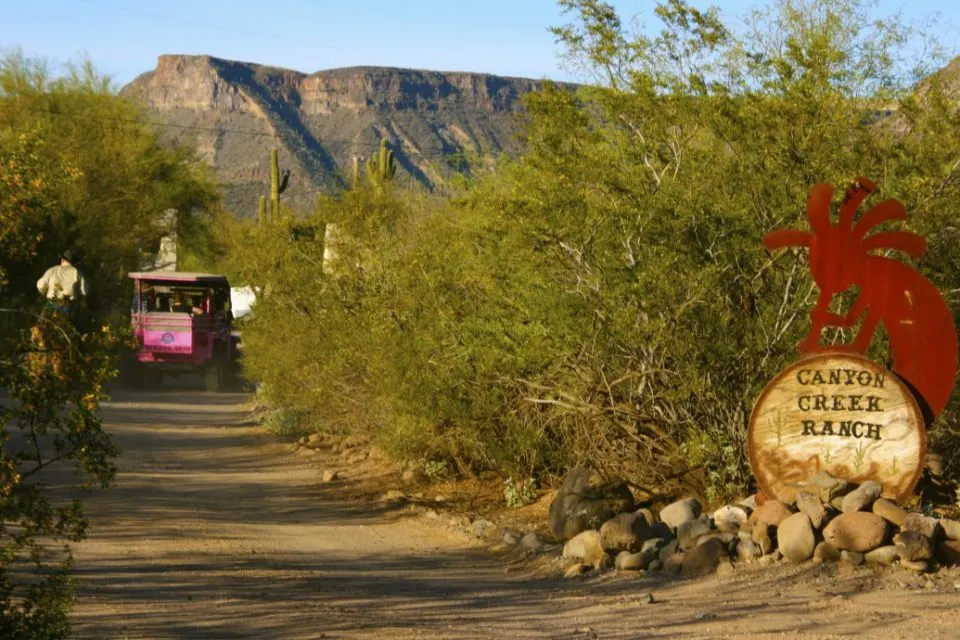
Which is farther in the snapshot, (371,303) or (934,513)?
(371,303)

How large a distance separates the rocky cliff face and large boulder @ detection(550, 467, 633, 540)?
76653mm

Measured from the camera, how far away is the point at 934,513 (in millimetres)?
11023

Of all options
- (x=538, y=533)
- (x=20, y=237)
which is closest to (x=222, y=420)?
(x=538, y=533)

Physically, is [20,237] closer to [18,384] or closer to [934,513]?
[18,384]

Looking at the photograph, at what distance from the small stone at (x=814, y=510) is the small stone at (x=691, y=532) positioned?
0.70 m

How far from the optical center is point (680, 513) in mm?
11078

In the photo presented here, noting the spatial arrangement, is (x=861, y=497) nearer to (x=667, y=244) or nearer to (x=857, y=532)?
(x=857, y=532)

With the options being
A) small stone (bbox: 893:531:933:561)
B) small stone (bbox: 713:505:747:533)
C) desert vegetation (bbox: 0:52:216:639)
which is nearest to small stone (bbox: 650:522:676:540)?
small stone (bbox: 713:505:747:533)

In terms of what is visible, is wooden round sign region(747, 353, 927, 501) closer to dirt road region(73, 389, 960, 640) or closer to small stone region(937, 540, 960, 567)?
small stone region(937, 540, 960, 567)

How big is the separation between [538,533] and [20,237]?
5.45m

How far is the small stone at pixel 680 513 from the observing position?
11031 mm

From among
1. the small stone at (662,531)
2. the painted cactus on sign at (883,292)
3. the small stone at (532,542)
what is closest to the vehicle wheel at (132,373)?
the small stone at (532,542)

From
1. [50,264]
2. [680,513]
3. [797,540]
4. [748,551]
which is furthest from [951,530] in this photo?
[50,264]

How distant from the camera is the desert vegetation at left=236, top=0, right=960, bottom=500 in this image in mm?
11500
